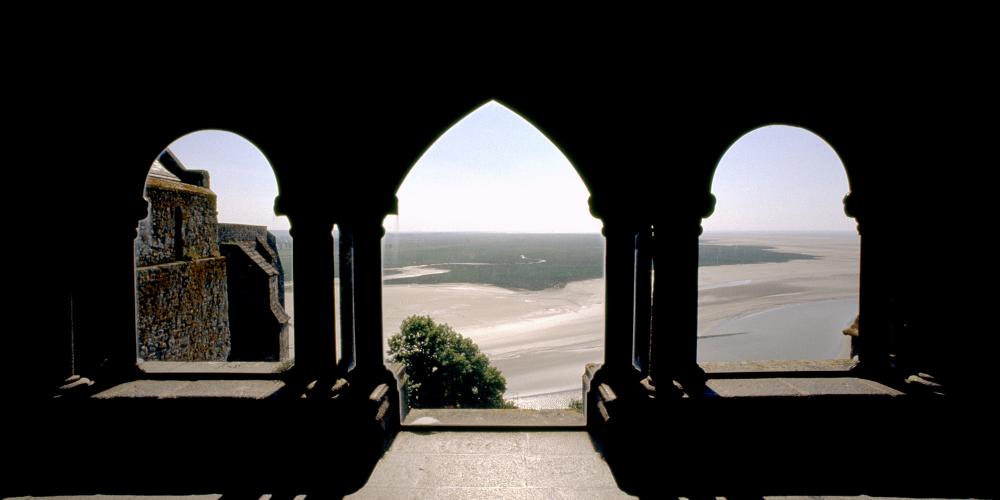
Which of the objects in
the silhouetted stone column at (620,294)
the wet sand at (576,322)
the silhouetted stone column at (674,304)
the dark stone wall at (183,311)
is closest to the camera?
the silhouetted stone column at (674,304)

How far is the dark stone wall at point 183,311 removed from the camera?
21.8 feet

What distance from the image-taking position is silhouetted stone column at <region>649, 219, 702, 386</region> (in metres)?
3.53

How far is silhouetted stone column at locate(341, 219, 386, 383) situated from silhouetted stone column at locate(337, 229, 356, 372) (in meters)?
0.10

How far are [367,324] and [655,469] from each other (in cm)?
248

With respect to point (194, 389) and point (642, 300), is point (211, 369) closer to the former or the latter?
point (194, 389)

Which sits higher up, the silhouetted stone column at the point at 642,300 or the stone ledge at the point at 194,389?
the silhouetted stone column at the point at 642,300

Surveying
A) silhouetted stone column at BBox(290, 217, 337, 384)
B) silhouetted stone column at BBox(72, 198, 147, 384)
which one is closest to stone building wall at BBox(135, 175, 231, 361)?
silhouetted stone column at BBox(72, 198, 147, 384)

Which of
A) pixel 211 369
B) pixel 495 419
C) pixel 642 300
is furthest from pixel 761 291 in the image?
pixel 211 369

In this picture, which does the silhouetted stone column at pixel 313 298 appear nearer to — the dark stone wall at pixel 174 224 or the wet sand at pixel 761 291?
the dark stone wall at pixel 174 224

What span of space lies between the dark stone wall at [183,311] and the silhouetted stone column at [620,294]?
6.33 m

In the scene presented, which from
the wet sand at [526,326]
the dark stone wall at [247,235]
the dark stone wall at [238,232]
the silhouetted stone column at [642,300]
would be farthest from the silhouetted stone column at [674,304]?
the dark stone wall at [238,232]

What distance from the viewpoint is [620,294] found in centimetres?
370

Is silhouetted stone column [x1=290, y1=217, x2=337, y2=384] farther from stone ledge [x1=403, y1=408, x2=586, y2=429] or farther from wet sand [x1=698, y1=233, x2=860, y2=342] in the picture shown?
wet sand [x1=698, y1=233, x2=860, y2=342]

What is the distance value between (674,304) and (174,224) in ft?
25.6
